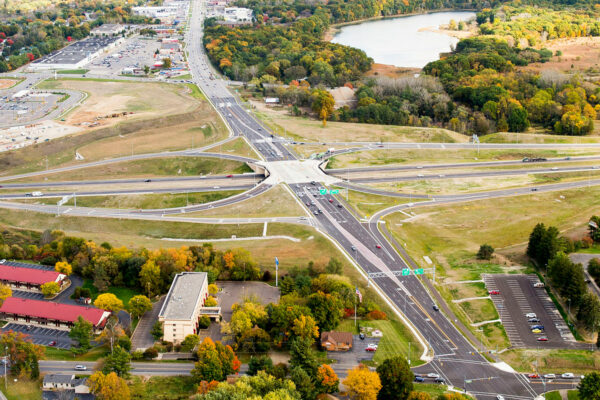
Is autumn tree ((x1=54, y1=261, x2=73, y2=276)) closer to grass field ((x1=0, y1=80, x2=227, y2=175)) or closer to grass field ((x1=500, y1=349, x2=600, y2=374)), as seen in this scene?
grass field ((x1=0, y1=80, x2=227, y2=175))

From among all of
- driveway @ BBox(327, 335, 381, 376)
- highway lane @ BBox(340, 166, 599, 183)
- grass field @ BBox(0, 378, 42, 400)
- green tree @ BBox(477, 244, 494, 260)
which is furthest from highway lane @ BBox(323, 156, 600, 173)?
grass field @ BBox(0, 378, 42, 400)

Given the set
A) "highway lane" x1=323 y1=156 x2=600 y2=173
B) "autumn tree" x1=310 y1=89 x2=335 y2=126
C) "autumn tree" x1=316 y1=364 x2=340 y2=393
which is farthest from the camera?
"autumn tree" x1=310 y1=89 x2=335 y2=126

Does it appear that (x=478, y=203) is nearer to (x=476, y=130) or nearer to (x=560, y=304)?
(x=560, y=304)

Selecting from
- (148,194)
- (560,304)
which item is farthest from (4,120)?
(560,304)

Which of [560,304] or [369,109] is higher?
[369,109]

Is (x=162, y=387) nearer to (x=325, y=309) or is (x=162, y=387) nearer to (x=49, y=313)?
(x=49, y=313)

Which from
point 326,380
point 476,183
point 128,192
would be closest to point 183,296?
point 326,380

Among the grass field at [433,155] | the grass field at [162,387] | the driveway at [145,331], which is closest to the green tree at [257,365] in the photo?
the grass field at [162,387]
